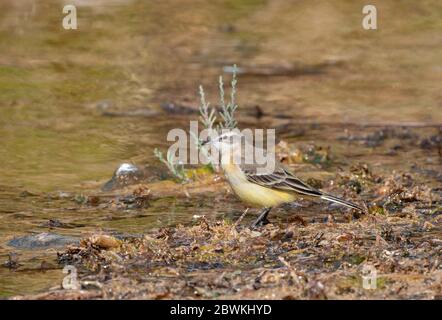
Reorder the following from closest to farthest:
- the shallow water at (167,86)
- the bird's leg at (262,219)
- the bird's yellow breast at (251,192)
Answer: the bird's leg at (262,219)
the bird's yellow breast at (251,192)
the shallow water at (167,86)

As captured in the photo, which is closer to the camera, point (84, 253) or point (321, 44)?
point (84, 253)

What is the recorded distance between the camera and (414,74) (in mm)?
17156

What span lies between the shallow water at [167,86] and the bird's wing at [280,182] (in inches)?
22.0

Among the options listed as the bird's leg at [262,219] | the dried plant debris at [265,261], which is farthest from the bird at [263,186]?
the dried plant debris at [265,261]

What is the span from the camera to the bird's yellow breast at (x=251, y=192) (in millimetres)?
9508

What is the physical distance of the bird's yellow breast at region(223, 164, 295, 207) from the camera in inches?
374

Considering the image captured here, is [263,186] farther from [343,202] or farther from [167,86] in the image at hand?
[167,86]

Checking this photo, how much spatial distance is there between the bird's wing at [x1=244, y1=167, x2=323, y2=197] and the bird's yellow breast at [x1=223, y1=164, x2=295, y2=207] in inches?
1.9

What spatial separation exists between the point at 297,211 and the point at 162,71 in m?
7.85

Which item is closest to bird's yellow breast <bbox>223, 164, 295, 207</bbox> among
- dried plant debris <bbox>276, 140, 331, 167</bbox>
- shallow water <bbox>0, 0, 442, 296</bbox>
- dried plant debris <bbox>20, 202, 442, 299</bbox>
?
dried plant debris <bbox>20, 202, 442, 299</bbox>

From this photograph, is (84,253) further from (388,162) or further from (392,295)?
(388,162)

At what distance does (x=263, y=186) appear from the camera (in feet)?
31.6

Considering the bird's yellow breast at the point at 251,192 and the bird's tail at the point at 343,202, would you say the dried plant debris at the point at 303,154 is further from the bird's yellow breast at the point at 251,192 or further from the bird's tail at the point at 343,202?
the bird's tail at the point at 343,202
